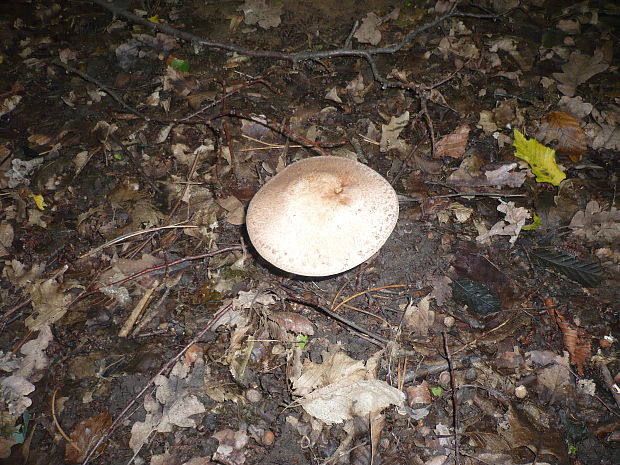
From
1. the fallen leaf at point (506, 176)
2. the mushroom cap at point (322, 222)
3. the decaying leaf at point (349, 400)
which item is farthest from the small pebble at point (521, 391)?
the fallen leaf at point (506, 176)

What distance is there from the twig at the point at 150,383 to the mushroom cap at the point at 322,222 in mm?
841

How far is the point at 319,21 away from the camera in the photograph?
5090mm

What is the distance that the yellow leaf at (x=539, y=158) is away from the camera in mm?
3609

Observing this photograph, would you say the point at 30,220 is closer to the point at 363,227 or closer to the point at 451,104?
the point at 363,227

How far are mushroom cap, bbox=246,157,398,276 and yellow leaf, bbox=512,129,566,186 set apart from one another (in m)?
2.01

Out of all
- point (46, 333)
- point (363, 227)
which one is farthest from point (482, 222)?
point (46, 333)

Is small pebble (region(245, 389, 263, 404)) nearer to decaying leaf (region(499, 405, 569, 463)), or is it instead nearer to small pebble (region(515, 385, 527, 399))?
decaying leaf (region(499, 405, 569, 463))

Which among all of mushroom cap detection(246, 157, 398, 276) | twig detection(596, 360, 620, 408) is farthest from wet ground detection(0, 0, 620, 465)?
mushroom cap detection(246, 157, 398, 276)

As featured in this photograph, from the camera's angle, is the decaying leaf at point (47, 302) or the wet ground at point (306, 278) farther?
the decaying leaf at point (47, 302)

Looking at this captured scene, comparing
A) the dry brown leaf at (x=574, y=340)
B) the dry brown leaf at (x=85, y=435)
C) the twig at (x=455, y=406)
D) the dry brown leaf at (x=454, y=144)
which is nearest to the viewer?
the twig at (x=455, y=406)

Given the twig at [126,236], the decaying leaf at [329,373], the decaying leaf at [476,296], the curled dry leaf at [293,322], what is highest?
the twig at [126,236]

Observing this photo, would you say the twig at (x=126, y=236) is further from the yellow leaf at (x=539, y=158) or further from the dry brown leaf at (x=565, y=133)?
the dry brown leaf at (x=565, y=133)

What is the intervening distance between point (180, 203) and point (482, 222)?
2.92 metres

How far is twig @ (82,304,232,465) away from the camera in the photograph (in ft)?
8.36
